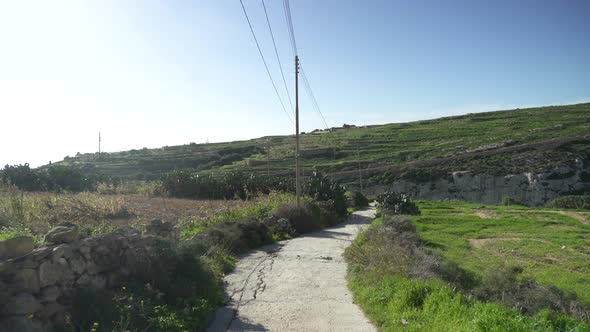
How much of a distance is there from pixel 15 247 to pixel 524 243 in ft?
63.5

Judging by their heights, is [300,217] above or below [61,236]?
below

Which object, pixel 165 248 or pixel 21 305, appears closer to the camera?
pixel 21 305

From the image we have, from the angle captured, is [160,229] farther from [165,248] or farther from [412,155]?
[412,155]

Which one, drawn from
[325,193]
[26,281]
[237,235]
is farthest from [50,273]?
[325,193]

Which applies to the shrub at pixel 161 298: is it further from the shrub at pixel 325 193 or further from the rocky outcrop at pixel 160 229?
the shrub at pixel 325 193

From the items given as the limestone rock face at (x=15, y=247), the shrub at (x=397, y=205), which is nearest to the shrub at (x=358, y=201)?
the shrub at (x=397, y=205)

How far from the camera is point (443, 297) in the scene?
6895 mm

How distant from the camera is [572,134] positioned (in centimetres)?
6619

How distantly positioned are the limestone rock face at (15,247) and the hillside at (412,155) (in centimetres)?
3413

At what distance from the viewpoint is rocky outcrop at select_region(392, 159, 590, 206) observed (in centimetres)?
4800

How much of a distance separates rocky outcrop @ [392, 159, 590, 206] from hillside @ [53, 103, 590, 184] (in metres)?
1.46

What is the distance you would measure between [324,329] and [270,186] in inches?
930

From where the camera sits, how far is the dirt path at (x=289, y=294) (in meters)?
7.02

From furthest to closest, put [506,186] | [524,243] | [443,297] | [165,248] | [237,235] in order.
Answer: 1. [506,186]
2. [524,243]
3. [237,235]
4. [165,248]
5. [443,297]
